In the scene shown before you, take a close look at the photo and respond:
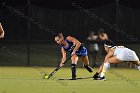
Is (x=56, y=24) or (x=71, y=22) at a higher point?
(x=71, y=22)

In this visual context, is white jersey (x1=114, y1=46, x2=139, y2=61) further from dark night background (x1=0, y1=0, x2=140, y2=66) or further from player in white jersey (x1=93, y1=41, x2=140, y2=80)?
dark night background (x1=0, y1=0, x2=140, y2=66)

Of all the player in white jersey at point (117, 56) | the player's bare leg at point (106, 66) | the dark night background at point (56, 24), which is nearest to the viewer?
the player's bare leg at point (106, 66)

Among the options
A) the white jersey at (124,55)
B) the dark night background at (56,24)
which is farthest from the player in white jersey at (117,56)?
the dark night background at (56,24)

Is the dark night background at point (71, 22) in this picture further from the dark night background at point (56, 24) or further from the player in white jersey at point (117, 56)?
the player in white jersey at point (117, 56)

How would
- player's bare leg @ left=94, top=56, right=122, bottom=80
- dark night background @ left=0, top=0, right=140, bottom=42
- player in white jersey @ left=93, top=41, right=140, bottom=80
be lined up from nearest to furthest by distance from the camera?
player's bare leg @ left=94, top=56, right=122, bottom=80 → player in white jersey @ left=93, top=41, right=140, bottom=80 → dark night background @ left=0, top=0, right=140, bottom=42

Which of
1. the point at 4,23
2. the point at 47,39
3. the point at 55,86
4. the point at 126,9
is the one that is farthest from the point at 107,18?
the point at 55,86

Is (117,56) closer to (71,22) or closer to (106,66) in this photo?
(106,66)

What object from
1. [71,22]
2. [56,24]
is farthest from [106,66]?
[56,24]

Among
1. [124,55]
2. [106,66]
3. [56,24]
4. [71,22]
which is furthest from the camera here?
[56,24]

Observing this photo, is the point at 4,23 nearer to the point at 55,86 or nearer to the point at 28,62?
the point at 28,62

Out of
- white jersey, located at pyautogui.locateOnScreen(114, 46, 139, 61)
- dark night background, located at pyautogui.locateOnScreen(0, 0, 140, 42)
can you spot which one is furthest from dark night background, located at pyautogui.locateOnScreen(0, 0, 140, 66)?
white jersey, located at pyautogui.locateOnScreen(114, 46, 139, 61)

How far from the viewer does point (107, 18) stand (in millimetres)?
29531

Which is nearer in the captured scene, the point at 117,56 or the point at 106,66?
the point at 106,66

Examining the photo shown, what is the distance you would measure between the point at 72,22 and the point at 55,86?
13.6m
